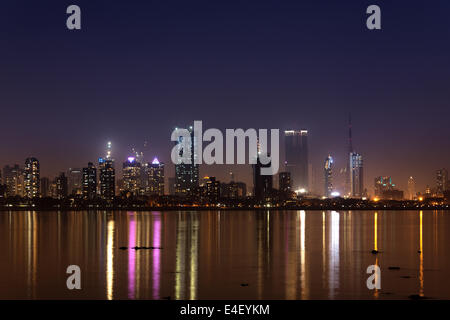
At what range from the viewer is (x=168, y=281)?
3812 cm

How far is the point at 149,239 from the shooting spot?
246 feet

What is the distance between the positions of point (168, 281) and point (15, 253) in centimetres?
2491

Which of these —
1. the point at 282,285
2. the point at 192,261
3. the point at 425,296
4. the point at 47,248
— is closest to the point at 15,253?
the point at 47,248
